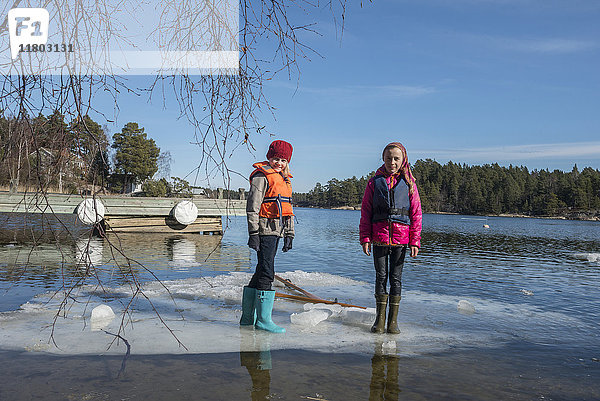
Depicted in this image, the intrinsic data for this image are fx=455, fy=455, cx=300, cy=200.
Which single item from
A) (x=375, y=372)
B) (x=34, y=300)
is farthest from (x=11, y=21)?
(x=34, y=300)

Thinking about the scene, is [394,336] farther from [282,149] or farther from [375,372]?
[282,149]

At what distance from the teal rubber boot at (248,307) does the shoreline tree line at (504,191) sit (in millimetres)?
132815

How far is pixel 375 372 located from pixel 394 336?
3.99 feet

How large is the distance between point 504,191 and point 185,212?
145m

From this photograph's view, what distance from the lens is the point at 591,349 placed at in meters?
4.86

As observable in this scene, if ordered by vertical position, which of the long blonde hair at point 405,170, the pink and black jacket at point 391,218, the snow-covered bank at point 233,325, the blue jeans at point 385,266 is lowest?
the snow-covered bank at point 233,325

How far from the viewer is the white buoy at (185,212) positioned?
18172mm

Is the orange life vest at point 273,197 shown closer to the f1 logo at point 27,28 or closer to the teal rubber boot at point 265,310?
the teal rubber boot at point 265,310

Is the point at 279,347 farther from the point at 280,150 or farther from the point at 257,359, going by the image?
the point at 280,150

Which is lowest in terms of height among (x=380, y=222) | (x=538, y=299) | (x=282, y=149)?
(x=538, y=299)

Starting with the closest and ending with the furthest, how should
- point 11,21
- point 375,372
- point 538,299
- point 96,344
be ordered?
point 11,21 → point 375,372 → point 96,344 → point 538,299

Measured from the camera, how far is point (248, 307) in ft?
16.4

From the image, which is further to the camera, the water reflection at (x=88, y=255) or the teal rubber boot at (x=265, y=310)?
the teal rubber boot at (x=265, y=310)

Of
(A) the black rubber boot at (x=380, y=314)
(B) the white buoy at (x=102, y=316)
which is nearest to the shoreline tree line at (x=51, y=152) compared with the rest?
(B) the white buoy at (x=102, y=316)
